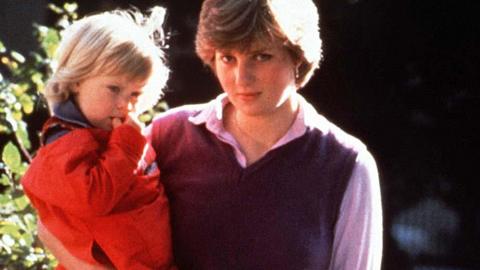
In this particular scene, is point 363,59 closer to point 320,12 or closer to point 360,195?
point 320,12

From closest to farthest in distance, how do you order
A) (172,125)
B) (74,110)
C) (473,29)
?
(74,110), (172,125), (473,29)

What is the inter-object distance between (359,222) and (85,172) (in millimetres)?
725

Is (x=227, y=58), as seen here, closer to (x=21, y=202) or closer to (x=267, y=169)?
(x=267, y=169)

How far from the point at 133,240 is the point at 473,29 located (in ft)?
8.04

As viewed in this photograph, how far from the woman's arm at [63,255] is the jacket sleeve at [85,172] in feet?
0.51

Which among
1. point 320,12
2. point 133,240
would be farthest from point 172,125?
point 320,12

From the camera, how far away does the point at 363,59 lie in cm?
565

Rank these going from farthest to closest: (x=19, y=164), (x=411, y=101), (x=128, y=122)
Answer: (x=411, y=101)
(x=19, y=164)
(x=128, y=122)

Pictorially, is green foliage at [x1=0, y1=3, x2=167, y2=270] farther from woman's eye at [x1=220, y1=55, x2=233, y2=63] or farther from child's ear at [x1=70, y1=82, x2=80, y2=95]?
woman's eye at [x1=220, y1=55, x2=233, y2=63]

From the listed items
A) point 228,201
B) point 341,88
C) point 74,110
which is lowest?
point 341,88

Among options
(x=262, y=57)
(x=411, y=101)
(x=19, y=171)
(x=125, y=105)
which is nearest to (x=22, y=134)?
(x=19, y=171)

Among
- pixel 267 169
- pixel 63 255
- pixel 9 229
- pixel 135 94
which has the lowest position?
pixel 9 229

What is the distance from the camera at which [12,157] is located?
462 centimetres

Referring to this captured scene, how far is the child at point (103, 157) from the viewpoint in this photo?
3.38 metres
